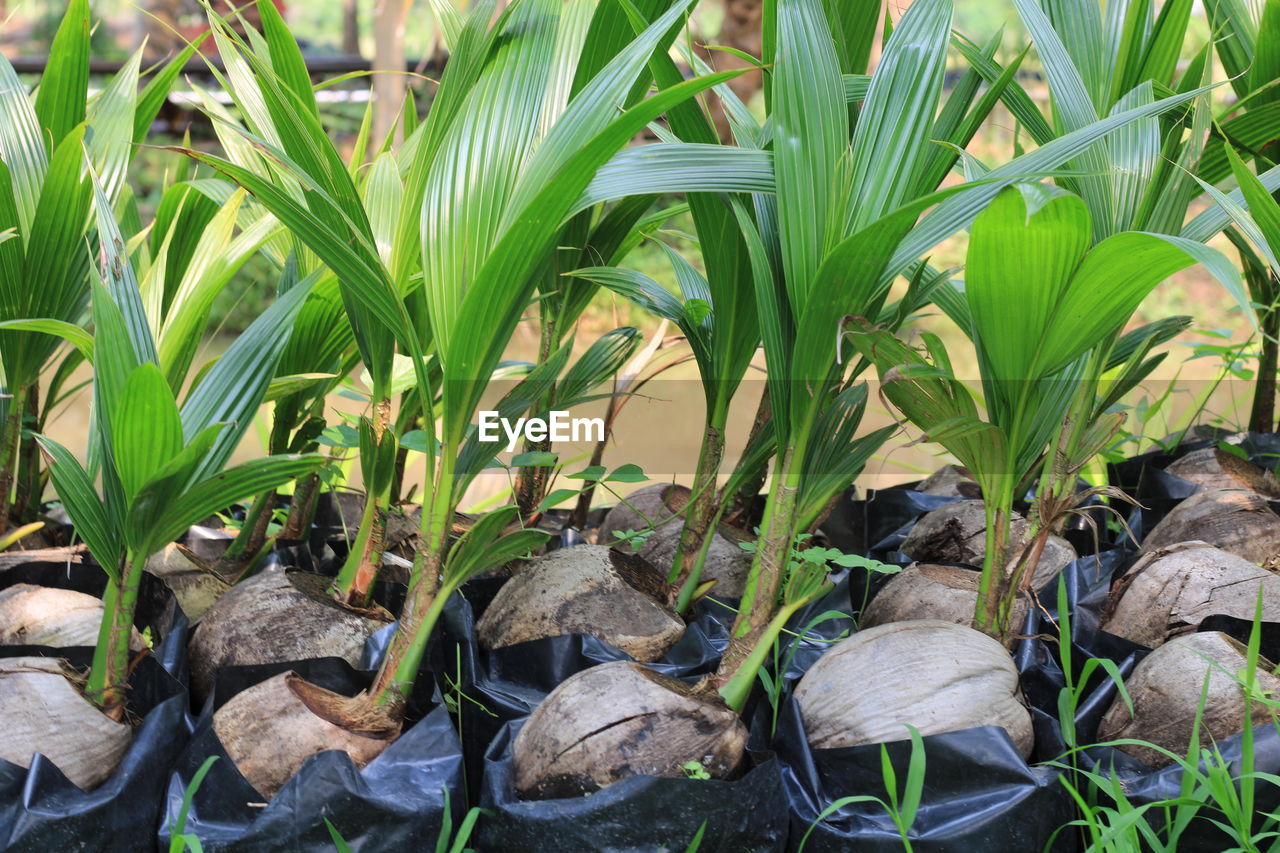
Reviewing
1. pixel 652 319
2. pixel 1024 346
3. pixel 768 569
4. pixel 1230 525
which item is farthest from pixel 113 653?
pixel 652 319

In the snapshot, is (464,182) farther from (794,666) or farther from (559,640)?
(794,666)

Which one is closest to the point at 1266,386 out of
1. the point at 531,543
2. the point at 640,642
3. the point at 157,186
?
the point at 640,642

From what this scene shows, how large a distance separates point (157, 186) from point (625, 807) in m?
5.54

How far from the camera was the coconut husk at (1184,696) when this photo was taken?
2.82ft

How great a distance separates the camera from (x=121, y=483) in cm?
84

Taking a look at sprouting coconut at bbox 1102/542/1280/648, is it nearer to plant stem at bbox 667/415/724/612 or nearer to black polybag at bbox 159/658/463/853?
plant stem at bbox 667/415/724/612

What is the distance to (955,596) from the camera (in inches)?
41.3

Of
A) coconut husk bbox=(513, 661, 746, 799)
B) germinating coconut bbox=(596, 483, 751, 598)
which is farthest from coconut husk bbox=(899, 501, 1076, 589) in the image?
coconut husk bbox=(513, 661, 746, 799)

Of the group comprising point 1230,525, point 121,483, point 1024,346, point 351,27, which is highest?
point 351,27

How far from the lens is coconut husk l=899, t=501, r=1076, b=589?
1.19 m

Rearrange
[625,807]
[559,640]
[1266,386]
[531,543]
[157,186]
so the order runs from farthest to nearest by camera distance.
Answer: [157,186] < [1266,386] < [559,640] < [531,543] < [625,807]

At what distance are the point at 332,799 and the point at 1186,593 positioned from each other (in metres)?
0.81

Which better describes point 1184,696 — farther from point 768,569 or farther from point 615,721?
point 615,721

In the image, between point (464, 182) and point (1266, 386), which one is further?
point (1266, 386)
